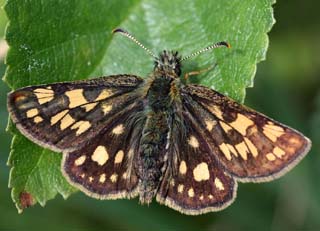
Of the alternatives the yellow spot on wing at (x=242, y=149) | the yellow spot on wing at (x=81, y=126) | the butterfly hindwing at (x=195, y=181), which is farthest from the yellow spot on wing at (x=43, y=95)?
the yellow spot on wing at (x=242, y=149)

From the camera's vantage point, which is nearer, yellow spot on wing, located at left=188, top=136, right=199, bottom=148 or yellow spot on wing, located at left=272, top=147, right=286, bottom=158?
yellow spot on wing, located at left=272, top=147, right=286, bottom=158

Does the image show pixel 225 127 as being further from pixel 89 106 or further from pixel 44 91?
pixel 44 91

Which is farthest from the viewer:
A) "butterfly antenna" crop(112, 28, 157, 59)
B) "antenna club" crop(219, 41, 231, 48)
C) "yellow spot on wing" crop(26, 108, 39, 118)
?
"butterfly antenna" crop(112, 28, 157, 59)

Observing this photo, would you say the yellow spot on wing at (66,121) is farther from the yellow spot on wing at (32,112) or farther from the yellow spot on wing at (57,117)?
the yellow spot on wing at (32,112)

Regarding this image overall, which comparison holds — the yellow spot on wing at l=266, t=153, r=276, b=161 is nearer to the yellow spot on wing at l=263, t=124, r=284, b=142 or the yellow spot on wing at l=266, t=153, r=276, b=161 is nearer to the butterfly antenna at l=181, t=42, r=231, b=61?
the yellow spot on wing at l=263, t=124, r=284, b=142

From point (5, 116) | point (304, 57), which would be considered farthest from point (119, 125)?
point (304, 57)

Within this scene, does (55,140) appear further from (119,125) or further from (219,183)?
(219,183)

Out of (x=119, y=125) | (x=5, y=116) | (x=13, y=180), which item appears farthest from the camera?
(x=5, y=116)

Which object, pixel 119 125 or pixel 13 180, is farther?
pixel 119 125

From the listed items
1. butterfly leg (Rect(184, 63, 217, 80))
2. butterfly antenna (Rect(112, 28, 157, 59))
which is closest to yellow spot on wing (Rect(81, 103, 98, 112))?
butterfly antenna (Rect(112, 28, 157, 59))
